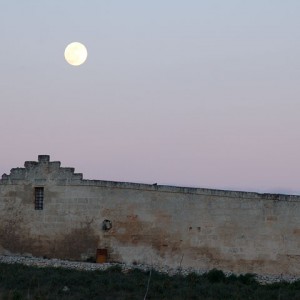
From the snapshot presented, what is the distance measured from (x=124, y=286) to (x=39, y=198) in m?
8.62

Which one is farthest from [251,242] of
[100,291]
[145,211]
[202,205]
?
[100,291]

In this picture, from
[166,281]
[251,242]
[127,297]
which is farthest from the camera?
[251,242]

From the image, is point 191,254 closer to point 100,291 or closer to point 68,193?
point 68,193

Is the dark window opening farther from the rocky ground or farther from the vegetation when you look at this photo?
the vegetation

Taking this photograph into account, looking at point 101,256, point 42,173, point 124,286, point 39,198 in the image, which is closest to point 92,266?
point 101,256

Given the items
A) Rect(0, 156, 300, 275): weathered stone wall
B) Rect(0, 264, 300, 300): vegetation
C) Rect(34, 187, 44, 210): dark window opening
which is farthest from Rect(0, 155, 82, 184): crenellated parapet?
Rect(0, 264, 300, 300): vegetation

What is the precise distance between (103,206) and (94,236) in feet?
3.78

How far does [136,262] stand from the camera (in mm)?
27188

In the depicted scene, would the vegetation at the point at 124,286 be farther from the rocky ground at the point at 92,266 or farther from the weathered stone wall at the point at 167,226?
the weathered stone wall at the point at 167,226

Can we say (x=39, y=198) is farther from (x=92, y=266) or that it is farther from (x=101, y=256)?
(x=92, y=266)

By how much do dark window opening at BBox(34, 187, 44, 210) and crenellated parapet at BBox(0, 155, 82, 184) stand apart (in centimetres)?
38

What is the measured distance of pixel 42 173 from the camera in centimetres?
2819

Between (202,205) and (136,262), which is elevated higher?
(202,205)

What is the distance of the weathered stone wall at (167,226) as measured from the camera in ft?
88.0
